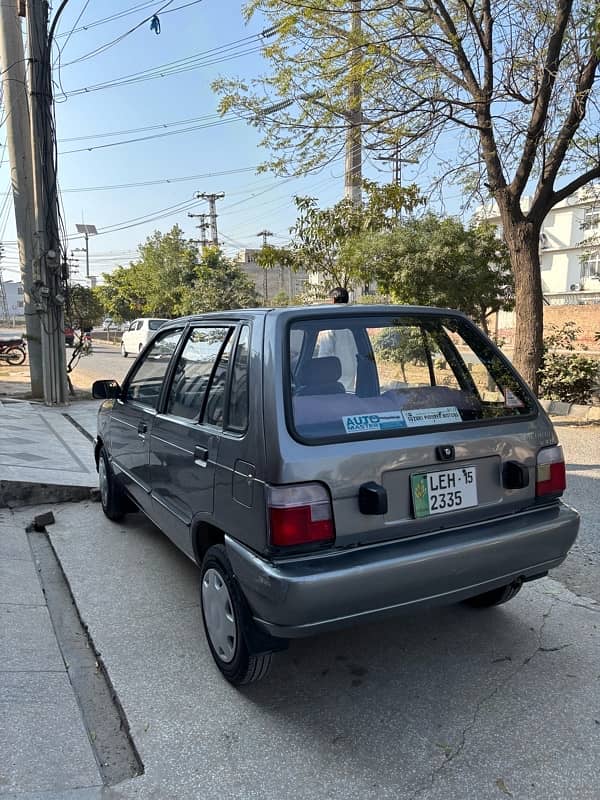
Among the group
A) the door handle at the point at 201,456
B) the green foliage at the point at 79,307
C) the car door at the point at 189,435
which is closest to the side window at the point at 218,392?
the car door at the point at 189,435

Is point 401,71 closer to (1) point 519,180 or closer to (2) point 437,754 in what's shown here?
(1) point 519,180

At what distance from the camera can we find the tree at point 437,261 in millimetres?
12242

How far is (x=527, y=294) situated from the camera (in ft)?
29.4

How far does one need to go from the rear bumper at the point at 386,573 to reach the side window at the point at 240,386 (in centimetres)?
50

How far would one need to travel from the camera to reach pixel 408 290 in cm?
1270

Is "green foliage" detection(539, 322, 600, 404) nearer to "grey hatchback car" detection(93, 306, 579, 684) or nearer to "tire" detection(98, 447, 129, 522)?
"grey hatchback car" detection(93, 306, 579, 684)

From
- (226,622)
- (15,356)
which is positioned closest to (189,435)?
(226,622)

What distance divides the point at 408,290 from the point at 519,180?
425cm

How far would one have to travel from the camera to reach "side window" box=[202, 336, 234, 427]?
274 cm

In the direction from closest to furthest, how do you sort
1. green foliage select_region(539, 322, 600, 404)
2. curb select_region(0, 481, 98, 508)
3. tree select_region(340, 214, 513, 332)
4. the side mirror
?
the side mirror → curb select_region(0, 481, 98, 508) → green foliage select_region(539, 322, 600, 404) → tree select_region(340, 214, 513, 332)

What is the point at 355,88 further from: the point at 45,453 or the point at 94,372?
the point at 94,372

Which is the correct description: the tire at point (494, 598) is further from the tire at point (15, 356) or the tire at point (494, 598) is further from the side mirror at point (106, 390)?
the tire at point (15, 356)

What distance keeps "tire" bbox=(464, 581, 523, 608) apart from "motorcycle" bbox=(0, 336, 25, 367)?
1956 cm

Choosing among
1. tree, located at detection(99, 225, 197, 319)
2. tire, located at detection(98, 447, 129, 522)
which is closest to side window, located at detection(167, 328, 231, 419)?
tire, located at detection(98, 447, 129, 522)
